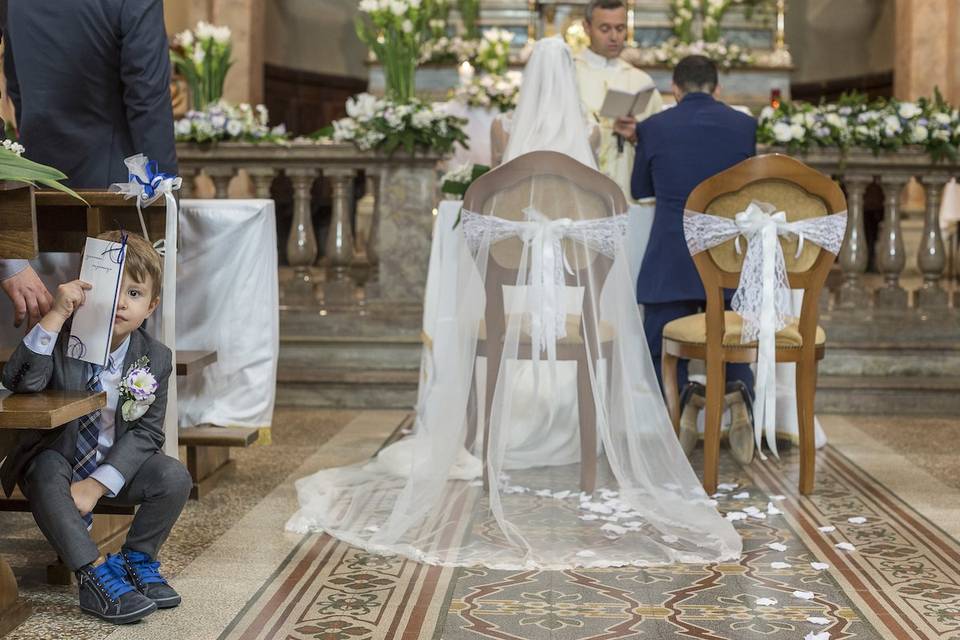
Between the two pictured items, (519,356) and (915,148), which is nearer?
(519,356)

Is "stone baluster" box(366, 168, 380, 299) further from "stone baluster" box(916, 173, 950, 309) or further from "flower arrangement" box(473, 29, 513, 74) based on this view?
"stone baluster" box(916, 173, 950, 309)

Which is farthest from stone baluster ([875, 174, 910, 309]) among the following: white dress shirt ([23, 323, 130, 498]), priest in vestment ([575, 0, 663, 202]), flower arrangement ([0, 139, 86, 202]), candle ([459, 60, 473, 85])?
flower arrangement ([0, 139, 86, 202])

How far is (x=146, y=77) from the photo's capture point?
4043mm

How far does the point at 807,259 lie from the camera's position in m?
4.68

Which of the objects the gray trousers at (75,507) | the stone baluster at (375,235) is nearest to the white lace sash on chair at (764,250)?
the gray trousers at (75,507)

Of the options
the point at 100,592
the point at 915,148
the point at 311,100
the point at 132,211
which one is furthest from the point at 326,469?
the point at 311,100

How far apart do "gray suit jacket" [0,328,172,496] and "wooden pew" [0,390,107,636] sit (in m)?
0.06

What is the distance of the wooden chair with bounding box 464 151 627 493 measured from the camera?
4.54m

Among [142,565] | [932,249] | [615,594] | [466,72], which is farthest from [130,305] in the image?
[466,72]

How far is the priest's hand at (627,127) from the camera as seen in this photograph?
20.0ft

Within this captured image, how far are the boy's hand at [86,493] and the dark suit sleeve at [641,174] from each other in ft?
10.3

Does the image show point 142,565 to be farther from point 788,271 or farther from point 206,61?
point 206,61

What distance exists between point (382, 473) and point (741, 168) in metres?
1.75

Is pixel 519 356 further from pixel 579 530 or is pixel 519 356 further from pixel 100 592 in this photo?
pixel 100 592
